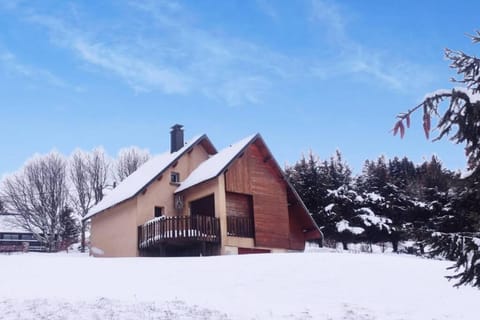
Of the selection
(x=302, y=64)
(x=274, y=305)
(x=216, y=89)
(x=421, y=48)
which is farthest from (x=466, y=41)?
(x=216, y=89)

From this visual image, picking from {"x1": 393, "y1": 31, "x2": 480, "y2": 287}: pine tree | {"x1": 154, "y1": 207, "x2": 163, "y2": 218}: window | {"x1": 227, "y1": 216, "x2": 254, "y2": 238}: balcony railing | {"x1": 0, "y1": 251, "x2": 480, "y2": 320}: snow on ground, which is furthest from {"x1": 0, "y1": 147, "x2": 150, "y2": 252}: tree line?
{"x1": 393, "y1": 31, "x2": 480, "y2": 287}: pine tree

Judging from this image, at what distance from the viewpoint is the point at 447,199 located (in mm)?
35000

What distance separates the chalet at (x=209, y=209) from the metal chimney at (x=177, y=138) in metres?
0.92

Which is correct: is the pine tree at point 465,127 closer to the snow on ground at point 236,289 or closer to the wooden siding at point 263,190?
the snow on ground at point 236,289

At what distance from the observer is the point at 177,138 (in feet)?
94.8

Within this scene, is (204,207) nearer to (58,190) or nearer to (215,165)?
(215,165)

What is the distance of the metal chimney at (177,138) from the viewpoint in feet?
94.8

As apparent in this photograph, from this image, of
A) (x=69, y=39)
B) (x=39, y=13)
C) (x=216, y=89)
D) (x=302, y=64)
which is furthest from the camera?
(x=216, y=89)

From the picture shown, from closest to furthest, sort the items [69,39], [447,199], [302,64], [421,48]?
1. [421,48]
2. [69,39]
3. [302,64]
4. [447,199]

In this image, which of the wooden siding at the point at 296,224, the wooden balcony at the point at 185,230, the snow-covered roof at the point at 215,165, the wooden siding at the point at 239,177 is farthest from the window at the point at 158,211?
the wooden siding at the point at 296,224

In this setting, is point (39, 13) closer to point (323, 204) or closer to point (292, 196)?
point (292, 196)

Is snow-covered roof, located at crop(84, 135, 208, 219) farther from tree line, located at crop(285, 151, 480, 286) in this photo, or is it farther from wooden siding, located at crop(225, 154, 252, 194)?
tree line, located at crop(285, 151, 480, 286)

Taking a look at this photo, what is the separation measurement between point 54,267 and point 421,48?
1182 centimetres

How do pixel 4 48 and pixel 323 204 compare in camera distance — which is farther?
pixel 323 204
